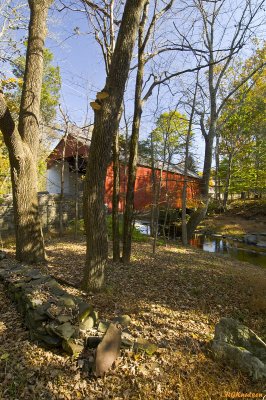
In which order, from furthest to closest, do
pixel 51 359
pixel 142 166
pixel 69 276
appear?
pixel 142 166
pixel 69 276
pixel 51 359

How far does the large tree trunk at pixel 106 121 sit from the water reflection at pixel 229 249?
8.46 metres

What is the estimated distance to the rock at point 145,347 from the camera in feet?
9.06

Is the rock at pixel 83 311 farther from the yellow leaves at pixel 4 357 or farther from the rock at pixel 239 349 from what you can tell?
the rock at pixel 239 349

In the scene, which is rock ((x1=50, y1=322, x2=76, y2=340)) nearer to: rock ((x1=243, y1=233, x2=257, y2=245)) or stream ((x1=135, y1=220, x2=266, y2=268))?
stream ((x1=135, y1=220, x2=266, y2=268))

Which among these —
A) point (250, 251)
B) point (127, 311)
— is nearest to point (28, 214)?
point (127, 311)

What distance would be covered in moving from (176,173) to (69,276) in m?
14.5

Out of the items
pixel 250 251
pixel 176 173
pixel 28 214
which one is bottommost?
pixel 250 251

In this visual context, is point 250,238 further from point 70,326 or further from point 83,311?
point 70,326

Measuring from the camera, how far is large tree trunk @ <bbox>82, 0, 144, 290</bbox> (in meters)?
3.71

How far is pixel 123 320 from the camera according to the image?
3.33m

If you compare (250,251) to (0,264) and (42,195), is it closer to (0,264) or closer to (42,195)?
(42,195)

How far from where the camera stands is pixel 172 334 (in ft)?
10.7

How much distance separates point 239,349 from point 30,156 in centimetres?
469

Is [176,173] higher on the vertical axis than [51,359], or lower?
higher
